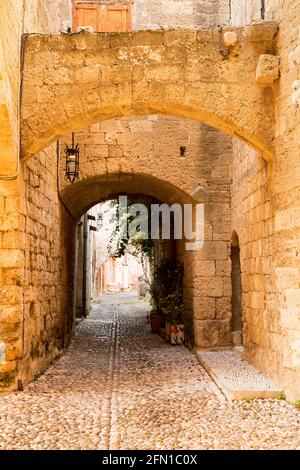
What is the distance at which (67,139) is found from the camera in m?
7.35

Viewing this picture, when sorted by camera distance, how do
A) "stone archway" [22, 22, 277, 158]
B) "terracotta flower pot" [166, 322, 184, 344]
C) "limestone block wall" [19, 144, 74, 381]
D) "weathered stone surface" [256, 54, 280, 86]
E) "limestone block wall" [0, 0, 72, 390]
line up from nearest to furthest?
"limestone block wall" [0, 0, 72, 390] < "weathered stone surface" [256, 54, 280, 86] < "stone archway" [22, 22, 277, 158] < "limestone block wall" [19, 144, 74, 381] < "terracotta flower pot" [166, 322, 184, 344]

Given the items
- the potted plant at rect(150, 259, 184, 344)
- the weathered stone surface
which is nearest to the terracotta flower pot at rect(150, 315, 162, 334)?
the potted plant at rect(150, 259, 184, 344)

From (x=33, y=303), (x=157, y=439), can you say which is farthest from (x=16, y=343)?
(x=157, y=439)

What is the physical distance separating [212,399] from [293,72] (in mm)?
3189

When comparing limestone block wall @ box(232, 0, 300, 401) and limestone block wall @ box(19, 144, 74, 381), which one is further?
limestone block wall @ box(19, 144, 74, 381)

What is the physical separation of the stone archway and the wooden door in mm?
2837

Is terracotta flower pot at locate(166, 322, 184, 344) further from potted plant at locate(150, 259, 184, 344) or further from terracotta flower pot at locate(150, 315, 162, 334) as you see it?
terracotta flower pot at locate(150, 315, 162, 334)

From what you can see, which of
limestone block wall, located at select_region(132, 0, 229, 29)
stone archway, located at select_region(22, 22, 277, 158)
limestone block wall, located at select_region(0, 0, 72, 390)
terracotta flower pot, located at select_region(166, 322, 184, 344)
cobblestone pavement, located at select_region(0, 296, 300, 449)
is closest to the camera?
cobblestone pavement, located at select_region(0, 296, 300, 449)

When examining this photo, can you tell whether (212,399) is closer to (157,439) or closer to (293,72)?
(157,439)

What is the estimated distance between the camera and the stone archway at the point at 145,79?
5090 millimetres

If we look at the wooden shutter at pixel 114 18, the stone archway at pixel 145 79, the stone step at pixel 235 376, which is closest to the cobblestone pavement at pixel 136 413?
the stone step at pixel 235 376

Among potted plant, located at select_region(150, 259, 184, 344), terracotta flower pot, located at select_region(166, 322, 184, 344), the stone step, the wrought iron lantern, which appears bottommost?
the stone step

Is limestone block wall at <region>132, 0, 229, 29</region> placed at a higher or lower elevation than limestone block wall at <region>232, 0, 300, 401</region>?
higher

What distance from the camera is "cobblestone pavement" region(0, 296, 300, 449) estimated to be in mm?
3467
